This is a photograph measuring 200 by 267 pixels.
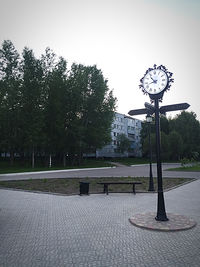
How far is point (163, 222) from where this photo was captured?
6.65 m

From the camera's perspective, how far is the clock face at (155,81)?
23.3 feet

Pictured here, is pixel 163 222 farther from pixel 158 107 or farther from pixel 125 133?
pixel 125 133

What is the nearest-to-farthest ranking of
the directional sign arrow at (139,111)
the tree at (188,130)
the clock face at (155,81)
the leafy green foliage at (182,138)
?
the clock face at (155,81) < the directional sign arrow at (139,111) < the leafy green foliage at (182,138) < the tree at (188,130)

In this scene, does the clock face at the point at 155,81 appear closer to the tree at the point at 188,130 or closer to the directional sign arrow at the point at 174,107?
the directional sign arrow at the point at 174,107

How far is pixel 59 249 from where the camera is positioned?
15.9 ft

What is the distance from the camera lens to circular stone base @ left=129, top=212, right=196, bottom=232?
6137 millimetres

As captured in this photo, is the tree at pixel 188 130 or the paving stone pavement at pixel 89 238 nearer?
the paving stone pavement at pixel 89 238

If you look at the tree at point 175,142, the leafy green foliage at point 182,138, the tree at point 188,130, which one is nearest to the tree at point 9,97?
the leafy green foliage at point 182,138

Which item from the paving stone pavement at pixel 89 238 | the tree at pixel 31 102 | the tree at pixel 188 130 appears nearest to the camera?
the paving stone pavement at pixel 89 238

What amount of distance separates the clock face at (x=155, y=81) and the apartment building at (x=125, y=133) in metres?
63.5

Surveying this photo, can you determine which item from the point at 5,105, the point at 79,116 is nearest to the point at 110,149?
the point at 79,116

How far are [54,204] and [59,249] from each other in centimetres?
463

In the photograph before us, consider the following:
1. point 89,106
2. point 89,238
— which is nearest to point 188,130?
point 89,106

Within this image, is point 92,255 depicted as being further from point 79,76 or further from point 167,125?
point 167,125
